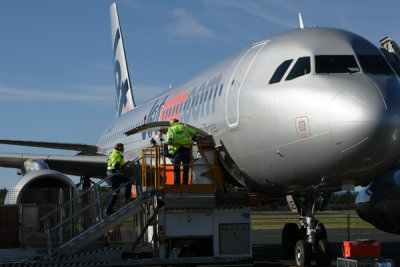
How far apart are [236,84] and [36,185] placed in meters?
5.94

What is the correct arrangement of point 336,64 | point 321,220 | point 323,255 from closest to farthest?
point 336,64 → point 323,255 → point 321,220

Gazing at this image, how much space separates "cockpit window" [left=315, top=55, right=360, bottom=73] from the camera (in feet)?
31.5

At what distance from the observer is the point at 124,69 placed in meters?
28.5

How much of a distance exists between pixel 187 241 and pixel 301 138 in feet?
9.61

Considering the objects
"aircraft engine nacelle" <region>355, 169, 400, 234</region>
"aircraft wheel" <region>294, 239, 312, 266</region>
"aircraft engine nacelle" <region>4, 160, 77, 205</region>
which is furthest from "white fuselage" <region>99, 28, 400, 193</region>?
"aircraft engine nacelle" <region>4, 160, 77, 205</region>

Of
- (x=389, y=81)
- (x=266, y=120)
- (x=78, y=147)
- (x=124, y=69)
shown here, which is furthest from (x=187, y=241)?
(x=124, y=69)

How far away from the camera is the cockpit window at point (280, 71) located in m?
9.94

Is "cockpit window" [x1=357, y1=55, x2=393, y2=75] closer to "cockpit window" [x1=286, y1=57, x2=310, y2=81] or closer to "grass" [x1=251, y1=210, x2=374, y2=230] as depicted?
"cockpit window" [x1=286, y1=57, x2=310, y2=81]

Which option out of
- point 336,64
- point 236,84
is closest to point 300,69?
point 336,64

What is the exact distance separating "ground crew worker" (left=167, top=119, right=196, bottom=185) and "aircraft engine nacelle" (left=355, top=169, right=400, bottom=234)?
4270mm

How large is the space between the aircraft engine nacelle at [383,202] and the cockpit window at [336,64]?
12.6 feet

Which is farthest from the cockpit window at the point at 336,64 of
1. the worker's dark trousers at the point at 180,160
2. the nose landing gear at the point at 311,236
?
the worker's dark trousers at the point at 180,160

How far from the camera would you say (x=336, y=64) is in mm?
9734

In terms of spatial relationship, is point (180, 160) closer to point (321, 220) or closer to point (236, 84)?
point (236, 84)
